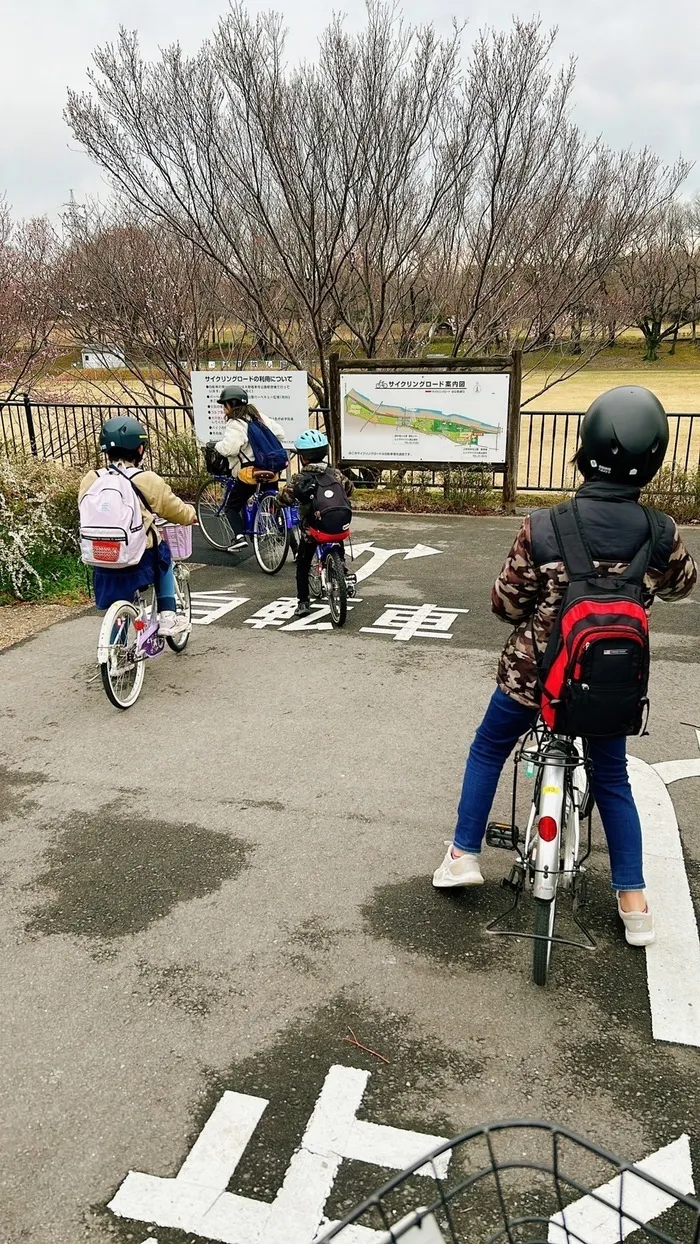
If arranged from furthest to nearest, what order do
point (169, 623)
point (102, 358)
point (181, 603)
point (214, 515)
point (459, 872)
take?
point (102, 358) < point (214, 515) < point (181, 603) < point (169, 623) < point (459, 872)

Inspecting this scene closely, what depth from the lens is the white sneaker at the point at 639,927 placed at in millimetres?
3016

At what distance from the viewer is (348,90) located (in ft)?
36.1

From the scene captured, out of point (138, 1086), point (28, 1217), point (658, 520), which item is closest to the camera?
point (28, 1217)

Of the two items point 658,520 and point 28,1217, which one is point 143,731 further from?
point 658,520

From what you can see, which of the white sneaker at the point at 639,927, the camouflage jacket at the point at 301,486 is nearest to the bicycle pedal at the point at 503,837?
the white sneaker at the point at 639,927

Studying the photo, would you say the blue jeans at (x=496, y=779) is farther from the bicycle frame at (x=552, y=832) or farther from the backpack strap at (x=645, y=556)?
the backpack strap at (x=645, y=556)

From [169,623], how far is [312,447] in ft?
5.88

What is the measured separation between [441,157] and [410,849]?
36.0 ft

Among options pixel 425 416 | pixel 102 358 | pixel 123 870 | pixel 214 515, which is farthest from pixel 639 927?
pixel 102 358

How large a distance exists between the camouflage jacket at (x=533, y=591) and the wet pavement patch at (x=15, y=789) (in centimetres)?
251

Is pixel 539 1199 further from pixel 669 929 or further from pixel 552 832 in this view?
pixel 669 929

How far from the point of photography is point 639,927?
119 inches

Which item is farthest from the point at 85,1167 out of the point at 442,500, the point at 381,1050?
the point at 442,500

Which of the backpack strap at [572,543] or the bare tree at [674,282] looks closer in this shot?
the backpack strap at [572,543]
